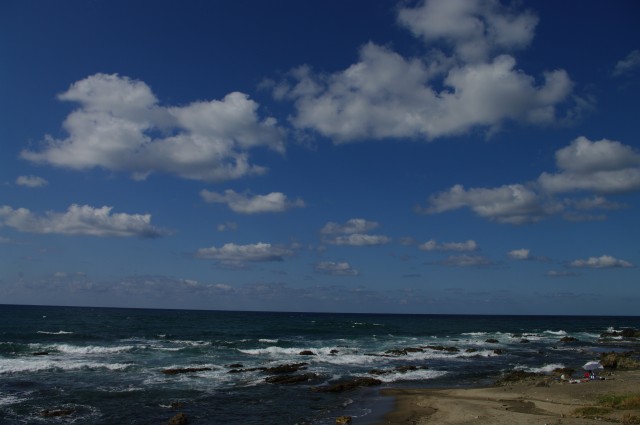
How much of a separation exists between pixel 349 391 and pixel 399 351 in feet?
70.7

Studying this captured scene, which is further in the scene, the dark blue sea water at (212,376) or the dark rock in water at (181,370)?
the dark rock in water at (181,370)

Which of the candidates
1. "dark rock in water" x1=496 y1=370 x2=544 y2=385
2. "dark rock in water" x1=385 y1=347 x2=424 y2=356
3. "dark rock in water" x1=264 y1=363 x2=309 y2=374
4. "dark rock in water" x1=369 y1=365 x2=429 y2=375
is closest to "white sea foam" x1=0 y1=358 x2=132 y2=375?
"dark rock in water" x1=264 y1=363 x2=309 y2=374

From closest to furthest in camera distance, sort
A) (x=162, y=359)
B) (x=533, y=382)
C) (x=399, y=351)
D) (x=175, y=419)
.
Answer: (x=175, y=419) < (x=533, y=382) < (x=162, y=359) < (x=399, y=351)

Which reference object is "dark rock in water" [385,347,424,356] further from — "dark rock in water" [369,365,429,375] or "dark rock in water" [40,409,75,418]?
"dark rock in water" [40,409,75,418]

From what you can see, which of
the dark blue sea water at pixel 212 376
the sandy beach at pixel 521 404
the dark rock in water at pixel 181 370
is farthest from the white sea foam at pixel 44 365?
the sandy beach at pixel 521 404

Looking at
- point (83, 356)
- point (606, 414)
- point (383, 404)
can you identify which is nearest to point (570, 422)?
point (606, 414)

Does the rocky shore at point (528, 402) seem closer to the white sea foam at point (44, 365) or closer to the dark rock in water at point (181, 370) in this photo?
the dark rock in water at point (181, 370)

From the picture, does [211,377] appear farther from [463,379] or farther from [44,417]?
[463,379]

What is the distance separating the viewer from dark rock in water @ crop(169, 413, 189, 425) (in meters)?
19.4

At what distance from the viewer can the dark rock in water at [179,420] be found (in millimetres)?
19391

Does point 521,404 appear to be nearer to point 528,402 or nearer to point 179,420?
point 528,402

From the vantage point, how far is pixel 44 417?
20531 millimetres

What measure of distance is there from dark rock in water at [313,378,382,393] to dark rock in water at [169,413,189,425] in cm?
921

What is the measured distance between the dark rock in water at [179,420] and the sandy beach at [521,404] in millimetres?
8312
